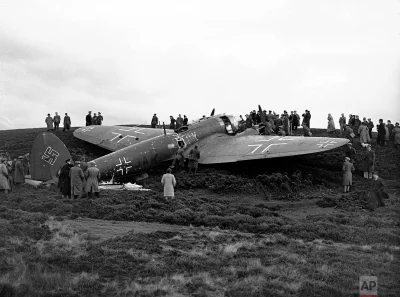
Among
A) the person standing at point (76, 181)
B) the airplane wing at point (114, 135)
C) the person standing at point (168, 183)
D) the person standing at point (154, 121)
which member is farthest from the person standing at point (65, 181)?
the person standing at point (154, 121)

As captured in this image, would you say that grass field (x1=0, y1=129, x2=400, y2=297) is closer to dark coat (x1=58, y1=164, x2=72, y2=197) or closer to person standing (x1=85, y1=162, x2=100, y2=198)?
dark coat (x1=58, y1=164, x2=72, y2=197)

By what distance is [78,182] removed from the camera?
1491cm

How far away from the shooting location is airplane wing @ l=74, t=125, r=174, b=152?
77.7 ft

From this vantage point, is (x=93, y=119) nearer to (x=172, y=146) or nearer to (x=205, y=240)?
(x=172, y=146)

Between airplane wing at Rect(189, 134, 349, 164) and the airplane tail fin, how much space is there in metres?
6.60

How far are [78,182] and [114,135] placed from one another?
984 centimetres

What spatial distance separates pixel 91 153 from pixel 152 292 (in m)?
17.6

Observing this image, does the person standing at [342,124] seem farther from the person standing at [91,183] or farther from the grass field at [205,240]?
the person standing at [91,183]

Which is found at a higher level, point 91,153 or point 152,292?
point 91,153

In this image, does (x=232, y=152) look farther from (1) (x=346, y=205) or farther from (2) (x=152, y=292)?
(2) (x=152, y=292)

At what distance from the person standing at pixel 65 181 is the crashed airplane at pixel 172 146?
3.46 feet

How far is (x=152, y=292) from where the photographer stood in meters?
7.27

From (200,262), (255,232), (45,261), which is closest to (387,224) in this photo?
(255,232)

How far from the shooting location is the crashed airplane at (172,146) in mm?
16219
